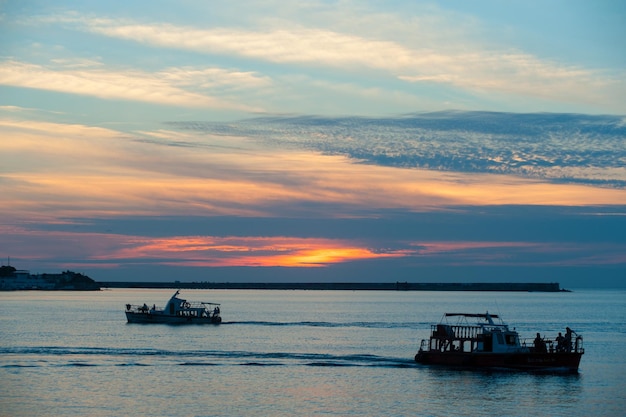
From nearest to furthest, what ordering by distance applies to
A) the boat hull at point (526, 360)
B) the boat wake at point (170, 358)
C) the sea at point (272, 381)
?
the sea at point (272, 381), the boat hull at point (526, 360), the boat wake at point (170, 358)

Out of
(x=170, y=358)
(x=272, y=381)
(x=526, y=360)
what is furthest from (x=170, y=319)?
(x=526, y=360)

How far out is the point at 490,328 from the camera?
72.9 metres

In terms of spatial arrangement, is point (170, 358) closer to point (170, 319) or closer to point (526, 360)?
point (526, 360)

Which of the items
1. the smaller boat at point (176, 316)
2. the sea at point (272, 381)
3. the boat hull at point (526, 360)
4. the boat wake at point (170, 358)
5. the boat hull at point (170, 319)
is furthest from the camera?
the smaller boat at point (176, 316)

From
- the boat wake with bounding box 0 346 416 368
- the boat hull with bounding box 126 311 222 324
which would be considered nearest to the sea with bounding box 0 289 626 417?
the boat wake with bounding box 0 346 416 368

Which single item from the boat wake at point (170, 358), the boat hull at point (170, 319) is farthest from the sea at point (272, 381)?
the boat hull at point (170, 319)

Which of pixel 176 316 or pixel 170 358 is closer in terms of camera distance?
pixel 170 358

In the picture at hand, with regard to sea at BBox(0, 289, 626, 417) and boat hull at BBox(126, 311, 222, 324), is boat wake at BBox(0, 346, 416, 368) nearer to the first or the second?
sea at BBox(0, 289, 626, 417)

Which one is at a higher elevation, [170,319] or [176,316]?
[176,316]

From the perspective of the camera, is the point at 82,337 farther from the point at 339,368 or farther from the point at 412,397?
the point at 412,397

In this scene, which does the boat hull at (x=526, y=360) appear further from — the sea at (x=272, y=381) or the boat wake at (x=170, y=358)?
the boat wake at (x=170, y=358)

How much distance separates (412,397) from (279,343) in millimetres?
40300

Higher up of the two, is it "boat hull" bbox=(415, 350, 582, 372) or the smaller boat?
"boat hull" bbox=(415, 350, 582, 372)

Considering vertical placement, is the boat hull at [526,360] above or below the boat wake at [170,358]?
above
